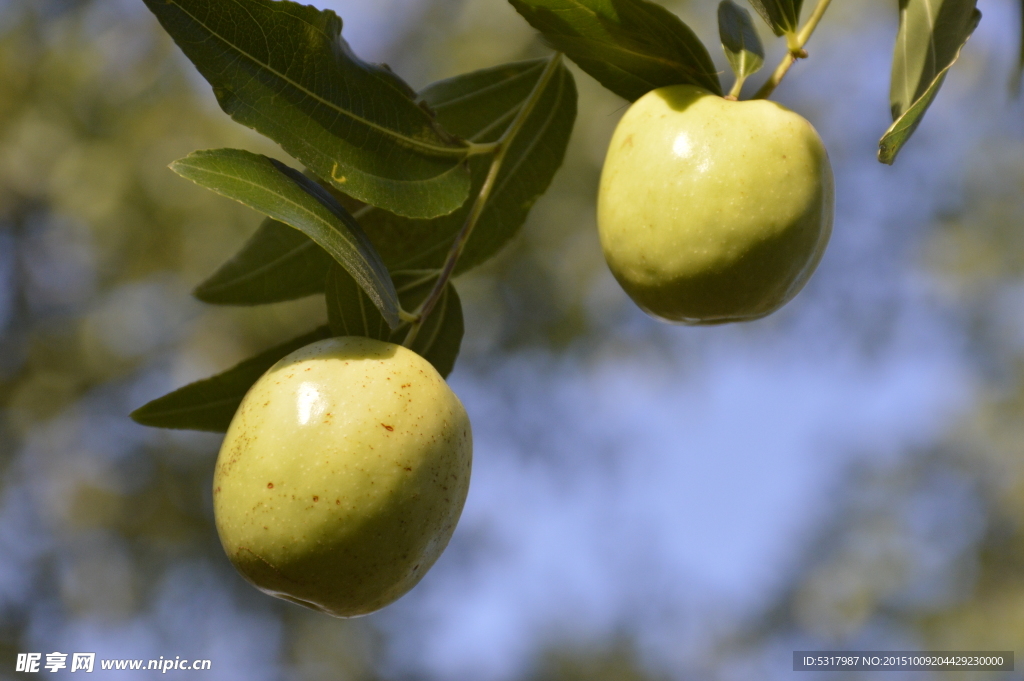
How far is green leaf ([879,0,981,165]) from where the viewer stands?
96 cm

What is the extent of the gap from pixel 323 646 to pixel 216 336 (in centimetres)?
248

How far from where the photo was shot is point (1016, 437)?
614 cm

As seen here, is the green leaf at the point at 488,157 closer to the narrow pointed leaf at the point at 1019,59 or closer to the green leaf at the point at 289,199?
the green leaf at the point at 289,199

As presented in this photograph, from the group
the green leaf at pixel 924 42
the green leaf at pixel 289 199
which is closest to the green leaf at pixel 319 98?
the green leaf at pixel 289 199

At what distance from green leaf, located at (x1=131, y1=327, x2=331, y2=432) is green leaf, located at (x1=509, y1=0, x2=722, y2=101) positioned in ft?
1.44

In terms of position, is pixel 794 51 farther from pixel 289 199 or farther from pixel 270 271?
pixel 270 271

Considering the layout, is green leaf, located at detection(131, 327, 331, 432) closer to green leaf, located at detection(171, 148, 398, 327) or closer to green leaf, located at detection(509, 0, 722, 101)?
green leaf, located at detection(171, 148, 398, 327)

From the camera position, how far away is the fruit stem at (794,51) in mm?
963

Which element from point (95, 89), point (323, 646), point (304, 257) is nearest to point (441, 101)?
point (304, 257)

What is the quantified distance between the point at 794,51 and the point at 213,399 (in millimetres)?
804

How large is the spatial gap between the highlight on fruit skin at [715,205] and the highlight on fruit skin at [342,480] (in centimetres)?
26

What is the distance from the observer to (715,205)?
0.86 meters

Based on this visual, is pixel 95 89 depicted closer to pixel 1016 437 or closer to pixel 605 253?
pixel 605 253

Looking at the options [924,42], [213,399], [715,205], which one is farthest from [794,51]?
[213,399]
